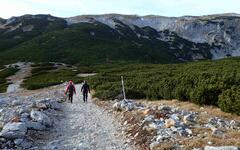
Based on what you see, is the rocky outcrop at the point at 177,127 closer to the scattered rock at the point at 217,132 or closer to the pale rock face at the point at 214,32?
the scattered rock at the point at 217,132

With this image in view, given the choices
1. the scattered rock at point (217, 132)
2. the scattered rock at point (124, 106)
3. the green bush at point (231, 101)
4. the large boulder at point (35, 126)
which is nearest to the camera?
the scattered rock at point (217, 132)

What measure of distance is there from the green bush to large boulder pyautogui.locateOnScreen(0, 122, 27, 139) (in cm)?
879

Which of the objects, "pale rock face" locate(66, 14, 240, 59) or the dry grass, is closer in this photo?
the dry grass

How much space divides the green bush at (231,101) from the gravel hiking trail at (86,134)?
16.0ft

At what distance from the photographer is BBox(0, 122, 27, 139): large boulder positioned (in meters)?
15.2

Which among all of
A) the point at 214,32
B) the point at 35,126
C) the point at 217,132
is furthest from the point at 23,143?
the point at 214,32

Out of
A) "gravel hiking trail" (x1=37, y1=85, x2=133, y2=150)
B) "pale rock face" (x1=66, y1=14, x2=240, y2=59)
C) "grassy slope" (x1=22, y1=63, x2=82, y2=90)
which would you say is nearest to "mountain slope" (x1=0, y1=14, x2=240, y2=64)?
"pale rock face" (x1=66, y1=14, x2=240, y2=59)

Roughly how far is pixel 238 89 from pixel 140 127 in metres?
5.41

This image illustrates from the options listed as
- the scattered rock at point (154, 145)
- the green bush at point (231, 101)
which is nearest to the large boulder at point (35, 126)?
the scattered rock at point (154, 145)

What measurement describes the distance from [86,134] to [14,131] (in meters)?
3.00

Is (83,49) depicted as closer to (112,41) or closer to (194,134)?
(112,41)

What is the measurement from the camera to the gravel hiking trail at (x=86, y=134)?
14.8m

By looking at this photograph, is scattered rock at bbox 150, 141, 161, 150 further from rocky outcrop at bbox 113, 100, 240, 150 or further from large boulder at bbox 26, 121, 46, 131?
large boulder at bbox 26, 121, 46, 131

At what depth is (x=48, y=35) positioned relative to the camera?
6093 inches
